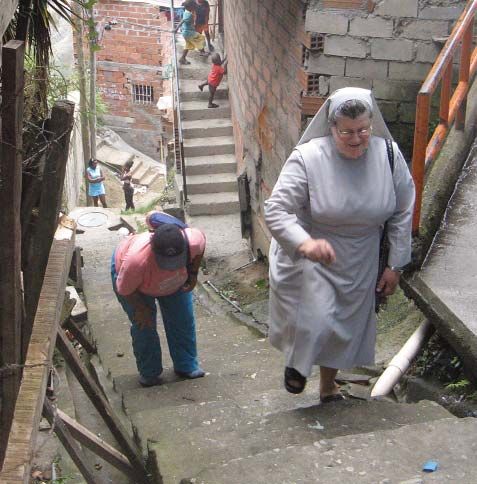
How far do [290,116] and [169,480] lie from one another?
4142 millimetres

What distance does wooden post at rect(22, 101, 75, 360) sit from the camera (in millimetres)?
3076

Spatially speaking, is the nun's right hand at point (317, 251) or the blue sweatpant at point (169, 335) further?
the blue sweatpant at point (169, 335)

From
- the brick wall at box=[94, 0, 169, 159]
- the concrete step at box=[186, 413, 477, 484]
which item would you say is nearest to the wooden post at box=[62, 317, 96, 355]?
the concrete step at box=[186, 413, 477, 484]

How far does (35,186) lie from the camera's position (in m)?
3.16

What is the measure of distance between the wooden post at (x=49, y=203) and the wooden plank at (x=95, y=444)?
3.31ft

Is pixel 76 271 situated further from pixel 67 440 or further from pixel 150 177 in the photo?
pixel 150 177

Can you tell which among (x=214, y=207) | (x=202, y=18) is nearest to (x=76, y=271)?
(x=214, y=207)

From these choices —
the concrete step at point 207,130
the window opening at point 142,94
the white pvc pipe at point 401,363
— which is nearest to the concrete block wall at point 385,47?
the white pvc pipe at point 401,363

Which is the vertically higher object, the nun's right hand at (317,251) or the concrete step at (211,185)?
the nun's right hand at (317,251)

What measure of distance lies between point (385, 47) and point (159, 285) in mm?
2518

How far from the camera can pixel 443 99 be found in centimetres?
492

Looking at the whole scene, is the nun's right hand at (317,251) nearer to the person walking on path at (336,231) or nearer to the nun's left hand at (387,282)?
the person walking on path at (336,231)

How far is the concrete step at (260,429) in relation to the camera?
3.40 meters

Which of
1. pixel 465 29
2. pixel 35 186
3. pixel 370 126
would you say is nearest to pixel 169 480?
pixel 35 186
